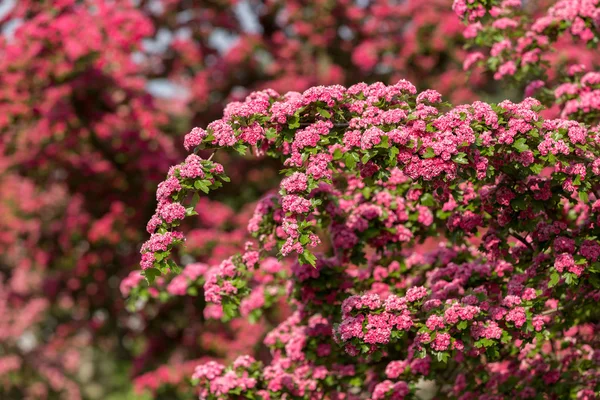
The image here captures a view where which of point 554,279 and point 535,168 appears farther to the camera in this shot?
point 554,279

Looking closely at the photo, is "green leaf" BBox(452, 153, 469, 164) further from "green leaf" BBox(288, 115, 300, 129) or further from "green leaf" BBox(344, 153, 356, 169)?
"green leaf" BBox(288, 115, 300, 129)

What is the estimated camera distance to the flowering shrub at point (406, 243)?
517cm

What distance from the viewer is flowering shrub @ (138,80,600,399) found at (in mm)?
5168

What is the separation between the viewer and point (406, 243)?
285 inches

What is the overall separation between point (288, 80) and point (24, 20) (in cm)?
517

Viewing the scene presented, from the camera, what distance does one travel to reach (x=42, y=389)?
18.2 metres

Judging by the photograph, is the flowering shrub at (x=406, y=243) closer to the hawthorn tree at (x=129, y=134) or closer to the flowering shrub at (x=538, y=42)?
the flowering shrub at (x=538, y=42)

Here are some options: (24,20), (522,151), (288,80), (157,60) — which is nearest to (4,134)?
(24,20)

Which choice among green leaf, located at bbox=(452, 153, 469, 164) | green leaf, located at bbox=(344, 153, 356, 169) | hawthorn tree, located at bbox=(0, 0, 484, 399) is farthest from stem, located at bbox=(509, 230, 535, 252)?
hawthorn tree, located at bbox=(0, 0, 484, 399)

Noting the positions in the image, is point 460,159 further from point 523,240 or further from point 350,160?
point 523,240

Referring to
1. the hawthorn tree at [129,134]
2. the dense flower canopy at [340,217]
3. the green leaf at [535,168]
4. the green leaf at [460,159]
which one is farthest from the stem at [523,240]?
the hawthorn tree at [129,134]

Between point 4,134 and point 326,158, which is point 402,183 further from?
point 4,134

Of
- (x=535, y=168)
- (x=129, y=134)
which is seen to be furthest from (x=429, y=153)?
(x=129, y=134)

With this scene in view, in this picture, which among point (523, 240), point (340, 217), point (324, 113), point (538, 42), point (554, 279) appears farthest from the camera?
point (538, 42)
